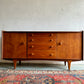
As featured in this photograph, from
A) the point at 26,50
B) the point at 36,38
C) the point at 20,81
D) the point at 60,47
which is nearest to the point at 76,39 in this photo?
the point at 60,47

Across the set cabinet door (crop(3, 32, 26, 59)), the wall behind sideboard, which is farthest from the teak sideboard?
the wall behind sideboard

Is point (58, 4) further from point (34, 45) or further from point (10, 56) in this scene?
point (10, 56)

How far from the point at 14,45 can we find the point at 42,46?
0.54 meters

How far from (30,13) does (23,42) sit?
0.86 meters

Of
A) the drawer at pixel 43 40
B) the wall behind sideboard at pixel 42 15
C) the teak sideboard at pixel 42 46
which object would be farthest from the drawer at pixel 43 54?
the wall behind sideboard at pixel 42 15

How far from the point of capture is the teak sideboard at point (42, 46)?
1688 millimetres

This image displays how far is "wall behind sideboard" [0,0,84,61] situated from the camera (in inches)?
85.4

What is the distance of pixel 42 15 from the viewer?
2.18m

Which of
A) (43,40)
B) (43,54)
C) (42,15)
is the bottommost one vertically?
(43,54)

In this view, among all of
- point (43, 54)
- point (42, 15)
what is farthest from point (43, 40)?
point (42, 15)

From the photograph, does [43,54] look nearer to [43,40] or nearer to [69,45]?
[43,40]

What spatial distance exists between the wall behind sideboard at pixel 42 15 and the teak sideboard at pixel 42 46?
52 cm

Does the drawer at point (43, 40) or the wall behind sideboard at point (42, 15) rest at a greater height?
the wall behind sideboard at point (42, 15)

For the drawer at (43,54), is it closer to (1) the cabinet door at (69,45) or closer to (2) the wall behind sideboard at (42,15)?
(1) the cabinet door at (69,45)
